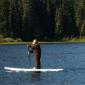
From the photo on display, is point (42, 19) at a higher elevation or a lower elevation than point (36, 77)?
lower

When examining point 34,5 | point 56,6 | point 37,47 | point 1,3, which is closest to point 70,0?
point 56,6

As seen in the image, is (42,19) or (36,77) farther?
(42,19)

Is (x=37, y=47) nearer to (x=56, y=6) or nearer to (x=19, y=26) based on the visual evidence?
(x=19, y=26)

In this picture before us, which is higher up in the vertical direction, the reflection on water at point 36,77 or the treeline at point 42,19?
the reflection on water at point 36,77

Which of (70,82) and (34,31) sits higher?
(70,82)

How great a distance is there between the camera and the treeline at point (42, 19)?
5920 inches

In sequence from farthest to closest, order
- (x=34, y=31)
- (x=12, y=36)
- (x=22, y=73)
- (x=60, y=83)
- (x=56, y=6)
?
(x=56, y=6), (x=34, y=31), (x=12, y=36), (x=22, y=73), (x=60, y=83)

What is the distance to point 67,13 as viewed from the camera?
167375 mm

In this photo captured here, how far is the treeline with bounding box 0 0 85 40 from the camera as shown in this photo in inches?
5920

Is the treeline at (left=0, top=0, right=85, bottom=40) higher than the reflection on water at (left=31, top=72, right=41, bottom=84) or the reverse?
the reverse

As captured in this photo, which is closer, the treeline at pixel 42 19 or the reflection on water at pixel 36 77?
the reflection on water at pixel 36 77

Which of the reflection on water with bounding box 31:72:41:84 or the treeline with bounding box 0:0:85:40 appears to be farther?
the treeline with bounding box 0:0:85:40

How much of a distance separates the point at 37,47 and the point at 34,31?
115 m

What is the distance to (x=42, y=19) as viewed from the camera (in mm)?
166000
